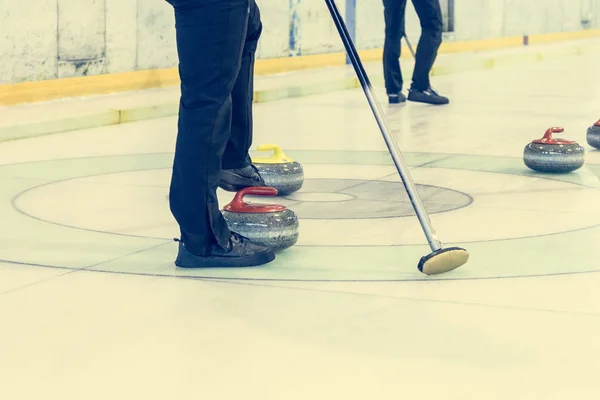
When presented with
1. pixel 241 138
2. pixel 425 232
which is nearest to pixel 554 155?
pixel 241 138

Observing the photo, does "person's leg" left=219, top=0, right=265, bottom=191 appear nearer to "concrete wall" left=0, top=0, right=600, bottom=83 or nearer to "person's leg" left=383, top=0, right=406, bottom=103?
"concrete wall" left=0, top=0, right=600, bottom=83

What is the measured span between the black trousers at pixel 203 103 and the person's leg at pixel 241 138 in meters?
0.92

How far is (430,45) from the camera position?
10.4 m

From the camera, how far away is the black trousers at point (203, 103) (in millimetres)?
3680

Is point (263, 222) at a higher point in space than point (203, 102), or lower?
lower

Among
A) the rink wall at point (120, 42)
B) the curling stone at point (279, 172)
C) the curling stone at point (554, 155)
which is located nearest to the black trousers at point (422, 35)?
the rink wall at point (120, 42)

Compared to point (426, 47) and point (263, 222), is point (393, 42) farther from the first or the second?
point (263, 222)

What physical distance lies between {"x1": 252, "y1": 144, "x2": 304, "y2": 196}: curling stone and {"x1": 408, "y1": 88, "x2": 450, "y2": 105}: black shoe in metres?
5.17

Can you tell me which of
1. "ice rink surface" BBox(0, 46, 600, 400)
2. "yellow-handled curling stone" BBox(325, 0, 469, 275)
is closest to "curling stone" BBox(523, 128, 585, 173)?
"ice rink surface" BBox(0, 46, 600, 400)

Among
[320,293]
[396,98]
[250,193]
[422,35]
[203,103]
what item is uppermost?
[422,35]

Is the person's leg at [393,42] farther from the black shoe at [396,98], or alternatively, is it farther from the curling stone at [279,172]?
the curling stone at [279,172]

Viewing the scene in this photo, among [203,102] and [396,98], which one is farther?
[396,98]

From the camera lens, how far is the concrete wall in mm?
9844

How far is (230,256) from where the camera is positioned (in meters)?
3.96
